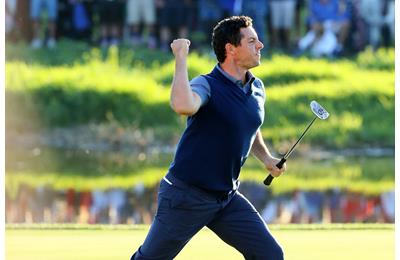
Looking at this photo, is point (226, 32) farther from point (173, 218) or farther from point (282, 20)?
point (282, 20)

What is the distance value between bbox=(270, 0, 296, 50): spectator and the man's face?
1582 cm

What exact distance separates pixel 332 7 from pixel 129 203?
26.2 feet

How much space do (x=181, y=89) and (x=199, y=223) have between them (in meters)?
0.70

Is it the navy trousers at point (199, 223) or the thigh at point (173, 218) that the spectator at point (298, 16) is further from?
the thigh at point (173, 218)

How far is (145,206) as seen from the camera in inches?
531

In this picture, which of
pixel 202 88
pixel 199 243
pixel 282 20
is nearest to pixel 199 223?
pixel 202 88

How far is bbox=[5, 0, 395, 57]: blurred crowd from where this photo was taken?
2097 centimetres

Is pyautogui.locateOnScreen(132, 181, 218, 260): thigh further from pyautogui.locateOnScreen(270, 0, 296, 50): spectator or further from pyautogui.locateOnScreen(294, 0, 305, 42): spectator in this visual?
pyautogui.locateOnScreen(294, 0, 305, 42): spectator

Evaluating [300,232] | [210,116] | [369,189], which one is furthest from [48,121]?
[210,116]

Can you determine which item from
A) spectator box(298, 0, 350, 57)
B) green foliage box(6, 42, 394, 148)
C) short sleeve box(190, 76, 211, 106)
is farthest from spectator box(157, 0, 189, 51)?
short sleeve box(190, 76, 211, 106)

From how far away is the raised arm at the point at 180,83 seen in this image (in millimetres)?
4953

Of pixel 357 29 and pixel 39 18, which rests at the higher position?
pixel 39 18

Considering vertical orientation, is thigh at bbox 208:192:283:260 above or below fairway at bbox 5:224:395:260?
above

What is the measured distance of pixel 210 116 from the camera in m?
5.30
